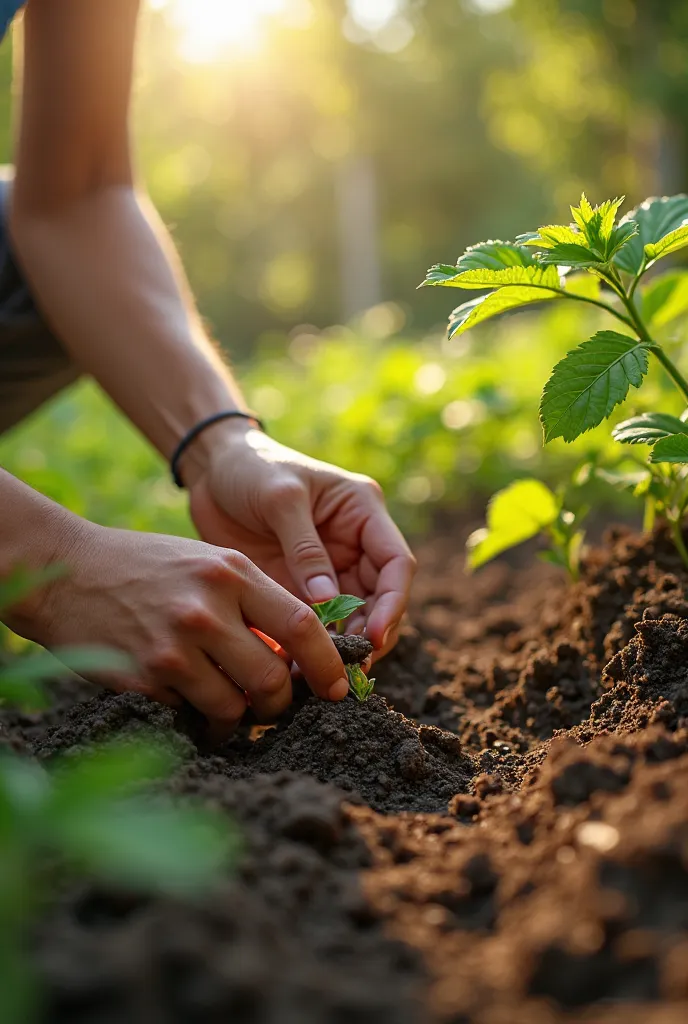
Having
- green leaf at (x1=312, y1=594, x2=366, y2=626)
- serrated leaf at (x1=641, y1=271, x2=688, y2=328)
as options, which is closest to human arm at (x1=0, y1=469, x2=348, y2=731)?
green leaf at (x1=312, y1=594, x2=366, y2=626)

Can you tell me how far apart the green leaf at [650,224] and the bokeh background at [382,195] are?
456mm

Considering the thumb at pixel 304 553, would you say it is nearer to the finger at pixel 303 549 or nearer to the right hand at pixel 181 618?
the finger at pixel 303 549

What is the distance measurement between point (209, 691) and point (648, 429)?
0.83 metres

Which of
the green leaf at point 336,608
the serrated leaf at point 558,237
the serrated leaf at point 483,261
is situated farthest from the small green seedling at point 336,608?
the serrated leaf at point 558,237

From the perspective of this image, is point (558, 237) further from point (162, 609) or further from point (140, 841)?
point (140, 841)

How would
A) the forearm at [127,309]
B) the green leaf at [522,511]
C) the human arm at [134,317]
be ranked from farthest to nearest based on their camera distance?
the forearm at [127,309]
the green leaf at [522,511]
the human arm at [134,317]

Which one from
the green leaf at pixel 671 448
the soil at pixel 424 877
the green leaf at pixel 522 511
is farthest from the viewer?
the green leaf at pixel 522 511

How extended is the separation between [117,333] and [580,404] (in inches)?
55.7

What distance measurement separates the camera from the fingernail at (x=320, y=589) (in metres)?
1.78

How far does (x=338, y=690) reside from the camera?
1536mm

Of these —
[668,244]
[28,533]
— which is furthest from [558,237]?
[28,533]

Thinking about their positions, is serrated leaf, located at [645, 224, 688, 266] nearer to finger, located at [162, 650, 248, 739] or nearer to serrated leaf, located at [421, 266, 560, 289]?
serrated leaf, located at [421, 266, 560, 289]

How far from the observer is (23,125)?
8.13ft

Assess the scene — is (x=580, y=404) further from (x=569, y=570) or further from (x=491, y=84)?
(x=491, y=84)
